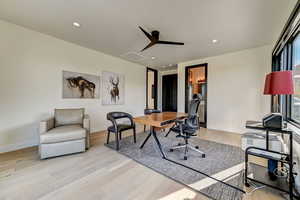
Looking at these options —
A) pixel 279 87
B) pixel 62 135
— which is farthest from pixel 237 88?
pixel 62 135

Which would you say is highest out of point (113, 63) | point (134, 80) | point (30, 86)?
point (113, 63)

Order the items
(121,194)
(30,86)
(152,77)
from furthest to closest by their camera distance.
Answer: (152,77) → (30,86) → (121,194)

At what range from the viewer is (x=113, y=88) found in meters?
4.67

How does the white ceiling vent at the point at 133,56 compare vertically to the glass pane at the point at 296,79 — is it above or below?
above

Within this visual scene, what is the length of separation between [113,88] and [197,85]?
10.6 feet

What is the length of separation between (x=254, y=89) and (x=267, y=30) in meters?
1.62

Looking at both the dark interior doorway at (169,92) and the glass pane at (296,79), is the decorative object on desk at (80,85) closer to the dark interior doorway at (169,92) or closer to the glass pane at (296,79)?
the dark interior doorway at (169,92)

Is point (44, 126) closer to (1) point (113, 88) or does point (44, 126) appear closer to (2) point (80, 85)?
(2) point (80, 85)

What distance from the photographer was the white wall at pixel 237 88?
3.62 metres

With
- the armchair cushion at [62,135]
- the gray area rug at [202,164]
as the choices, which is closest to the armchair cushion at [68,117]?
the armchair cushion at [62,135]

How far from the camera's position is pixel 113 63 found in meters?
4.64

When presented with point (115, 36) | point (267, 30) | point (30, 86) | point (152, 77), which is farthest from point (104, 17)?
point (152, 77)

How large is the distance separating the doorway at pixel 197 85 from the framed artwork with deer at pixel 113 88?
255cm

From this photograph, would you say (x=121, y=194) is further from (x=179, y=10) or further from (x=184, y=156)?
(x=179, y=10)
